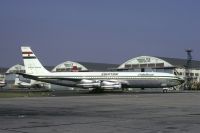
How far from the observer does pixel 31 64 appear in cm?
9219

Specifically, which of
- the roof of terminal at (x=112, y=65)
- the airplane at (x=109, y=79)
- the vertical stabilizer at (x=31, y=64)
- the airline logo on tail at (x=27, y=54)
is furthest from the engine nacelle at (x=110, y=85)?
the roof of terminal at (x=112, y=65)

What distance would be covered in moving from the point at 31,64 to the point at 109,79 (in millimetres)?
17447

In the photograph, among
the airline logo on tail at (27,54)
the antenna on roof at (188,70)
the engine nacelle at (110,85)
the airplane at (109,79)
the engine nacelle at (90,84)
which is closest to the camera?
the engine nacelle at (110,85)

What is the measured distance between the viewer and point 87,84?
83.4 meters

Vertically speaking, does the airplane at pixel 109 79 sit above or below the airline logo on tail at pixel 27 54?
below

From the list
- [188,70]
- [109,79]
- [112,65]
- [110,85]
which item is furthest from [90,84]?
[112,65]

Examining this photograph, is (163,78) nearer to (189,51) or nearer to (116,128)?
(189,51)

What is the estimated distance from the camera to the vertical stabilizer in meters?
91.2

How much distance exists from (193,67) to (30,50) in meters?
61.0

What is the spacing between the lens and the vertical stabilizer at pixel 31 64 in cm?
9125

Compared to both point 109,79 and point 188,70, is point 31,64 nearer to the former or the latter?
point 109,79

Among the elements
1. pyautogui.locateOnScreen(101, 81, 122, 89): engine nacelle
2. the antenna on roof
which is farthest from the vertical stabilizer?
the antenna on roof

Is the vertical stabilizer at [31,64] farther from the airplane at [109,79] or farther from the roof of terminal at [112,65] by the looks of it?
the roof of terminal at [112,65]

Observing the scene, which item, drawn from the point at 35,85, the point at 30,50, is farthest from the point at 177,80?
the point at 35,85
